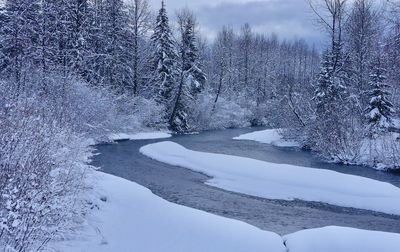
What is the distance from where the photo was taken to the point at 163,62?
37469 mm

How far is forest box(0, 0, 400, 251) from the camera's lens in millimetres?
6871

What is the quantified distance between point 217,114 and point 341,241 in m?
37.5

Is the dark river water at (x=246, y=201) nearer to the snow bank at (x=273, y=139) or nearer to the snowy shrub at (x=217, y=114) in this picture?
the snow bank at (x=273, y=139)

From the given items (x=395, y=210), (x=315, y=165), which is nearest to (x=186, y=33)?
(x=315, y=165)

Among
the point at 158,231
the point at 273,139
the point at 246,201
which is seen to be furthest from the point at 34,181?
the point at 273,139

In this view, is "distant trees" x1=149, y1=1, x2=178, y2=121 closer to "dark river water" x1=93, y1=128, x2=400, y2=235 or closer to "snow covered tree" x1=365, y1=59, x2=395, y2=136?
"dark river water" x1=93, y1=128, x2=400, y2=235

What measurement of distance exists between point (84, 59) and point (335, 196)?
81.2 feet

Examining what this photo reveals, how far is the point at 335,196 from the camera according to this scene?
46.1 ft

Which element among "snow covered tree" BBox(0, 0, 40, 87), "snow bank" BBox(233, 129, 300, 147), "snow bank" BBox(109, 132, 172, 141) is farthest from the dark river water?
"snow bank" BBox(109, 132, 172, 141)

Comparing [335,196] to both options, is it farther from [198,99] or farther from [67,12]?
[198,99]

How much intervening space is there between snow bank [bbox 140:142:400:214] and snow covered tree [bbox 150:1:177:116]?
18760 millimetres

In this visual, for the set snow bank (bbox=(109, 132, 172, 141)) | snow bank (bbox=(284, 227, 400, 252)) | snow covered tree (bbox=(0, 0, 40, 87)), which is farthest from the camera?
snow bank (bbox=(109, 132, 172, 141))

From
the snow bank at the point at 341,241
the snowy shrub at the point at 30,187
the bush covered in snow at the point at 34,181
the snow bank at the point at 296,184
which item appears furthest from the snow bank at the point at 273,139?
the snowy shrub at the point at 30,187

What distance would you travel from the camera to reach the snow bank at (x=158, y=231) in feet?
24.8
